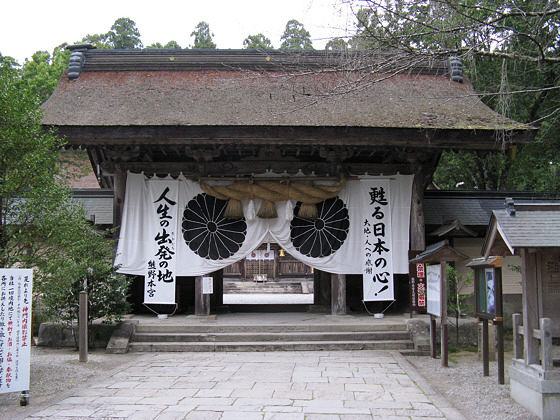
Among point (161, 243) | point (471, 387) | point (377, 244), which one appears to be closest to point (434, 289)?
point (471, 387)

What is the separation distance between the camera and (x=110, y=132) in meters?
9.21

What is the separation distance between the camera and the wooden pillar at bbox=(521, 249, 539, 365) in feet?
17.6

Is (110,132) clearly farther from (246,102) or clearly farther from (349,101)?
(349,101)

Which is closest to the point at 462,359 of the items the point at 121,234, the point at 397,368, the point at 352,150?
the point at 397,368

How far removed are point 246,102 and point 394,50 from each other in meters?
4.79

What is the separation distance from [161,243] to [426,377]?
226 inches

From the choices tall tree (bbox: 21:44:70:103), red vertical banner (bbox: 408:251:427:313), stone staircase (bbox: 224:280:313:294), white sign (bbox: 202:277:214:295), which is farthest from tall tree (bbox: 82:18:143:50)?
red vertical banner (bbox: 408:251:427:313)

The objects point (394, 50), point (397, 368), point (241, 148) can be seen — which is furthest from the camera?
point (241, 148)

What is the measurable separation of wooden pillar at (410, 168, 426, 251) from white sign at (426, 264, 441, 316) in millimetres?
2016

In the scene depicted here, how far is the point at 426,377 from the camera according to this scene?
710cm

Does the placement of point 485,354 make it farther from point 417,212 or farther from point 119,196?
point 119,196

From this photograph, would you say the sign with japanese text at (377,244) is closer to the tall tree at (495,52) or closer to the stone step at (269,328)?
the stone step at (269,328)

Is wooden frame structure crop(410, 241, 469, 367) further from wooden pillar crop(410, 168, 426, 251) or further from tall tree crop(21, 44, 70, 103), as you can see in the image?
tall tree crop(21, 44, 70, 103)

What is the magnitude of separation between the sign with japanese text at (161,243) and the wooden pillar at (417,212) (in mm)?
4917
